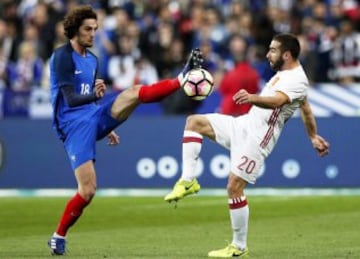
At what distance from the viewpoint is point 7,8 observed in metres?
27.5

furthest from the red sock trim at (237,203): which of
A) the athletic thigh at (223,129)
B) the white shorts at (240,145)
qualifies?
the athletic thigh at (223,129)

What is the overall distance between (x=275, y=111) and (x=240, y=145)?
49 cm

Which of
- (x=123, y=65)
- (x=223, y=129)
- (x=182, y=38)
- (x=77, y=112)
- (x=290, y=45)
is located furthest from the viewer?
(x=182, y=38)

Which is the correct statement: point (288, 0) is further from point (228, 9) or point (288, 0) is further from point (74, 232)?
point (74, 232)

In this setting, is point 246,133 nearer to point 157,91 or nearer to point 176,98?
point 157,91

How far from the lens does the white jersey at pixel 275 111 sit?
12.2 metres

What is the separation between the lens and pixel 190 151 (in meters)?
12.2

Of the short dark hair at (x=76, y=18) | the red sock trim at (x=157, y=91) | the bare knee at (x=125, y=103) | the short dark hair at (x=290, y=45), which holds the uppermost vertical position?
the short dark hair at (x=76, y=18)

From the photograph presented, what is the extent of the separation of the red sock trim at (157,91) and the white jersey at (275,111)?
2.71ft

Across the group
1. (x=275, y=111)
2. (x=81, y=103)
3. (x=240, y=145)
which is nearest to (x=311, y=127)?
(x=275, y=111)

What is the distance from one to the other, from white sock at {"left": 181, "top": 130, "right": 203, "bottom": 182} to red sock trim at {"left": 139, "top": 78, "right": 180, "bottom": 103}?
0.46 m

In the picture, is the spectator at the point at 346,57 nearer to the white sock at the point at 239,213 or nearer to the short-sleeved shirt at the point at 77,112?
the short-sleeved shirt at the point at 77,112

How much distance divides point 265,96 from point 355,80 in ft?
38.3

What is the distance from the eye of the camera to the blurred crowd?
23.5 m
